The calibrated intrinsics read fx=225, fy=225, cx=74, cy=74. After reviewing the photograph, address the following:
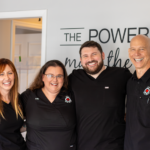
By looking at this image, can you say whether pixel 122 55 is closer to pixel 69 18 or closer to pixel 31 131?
pixel 69 18

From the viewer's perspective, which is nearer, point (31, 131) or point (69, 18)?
point (31, 131)

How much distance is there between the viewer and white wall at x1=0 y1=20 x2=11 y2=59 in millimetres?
3812

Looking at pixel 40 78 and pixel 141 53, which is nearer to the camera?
pixel 141 53

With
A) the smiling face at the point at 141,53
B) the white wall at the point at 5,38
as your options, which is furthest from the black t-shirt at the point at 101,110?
the white wall at the point at 5,38

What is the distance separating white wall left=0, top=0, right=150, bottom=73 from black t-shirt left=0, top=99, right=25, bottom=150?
1.02 m

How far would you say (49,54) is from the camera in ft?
9.50

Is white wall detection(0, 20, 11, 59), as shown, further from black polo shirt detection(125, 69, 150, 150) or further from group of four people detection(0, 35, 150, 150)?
black polo shirt detection(125, 69, 150, 150)

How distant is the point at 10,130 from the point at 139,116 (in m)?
1.13

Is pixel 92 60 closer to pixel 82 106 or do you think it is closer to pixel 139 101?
pixel 82 106

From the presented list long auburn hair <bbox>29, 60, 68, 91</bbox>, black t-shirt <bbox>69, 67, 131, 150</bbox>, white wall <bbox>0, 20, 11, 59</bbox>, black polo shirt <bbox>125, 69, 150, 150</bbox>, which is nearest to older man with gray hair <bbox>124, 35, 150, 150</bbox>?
black polo shirt <bbox>125, 69, 150, 150</bbox>

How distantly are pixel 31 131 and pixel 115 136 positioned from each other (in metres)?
0.79

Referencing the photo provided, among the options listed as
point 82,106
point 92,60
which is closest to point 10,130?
point 82,106

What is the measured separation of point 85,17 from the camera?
274cm

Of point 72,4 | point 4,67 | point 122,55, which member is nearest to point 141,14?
point 122,55
